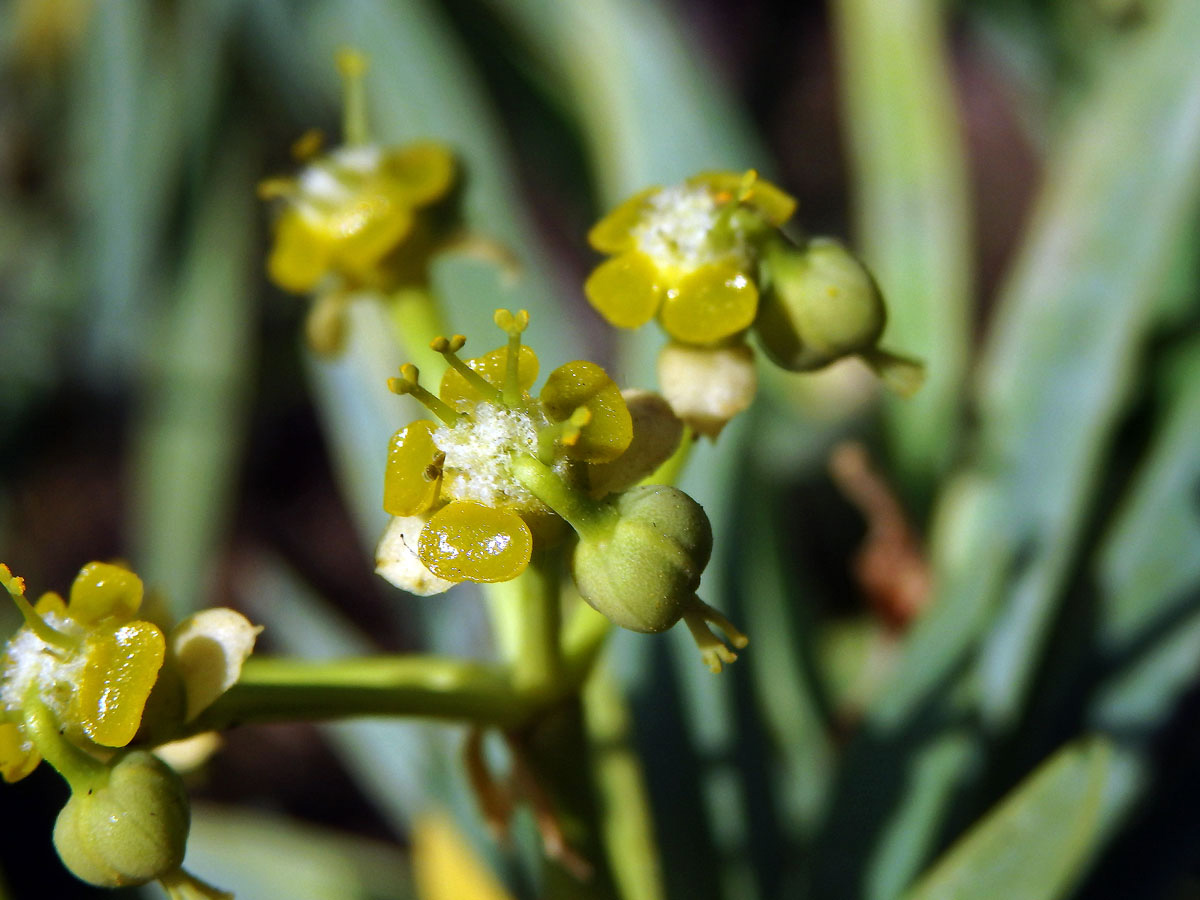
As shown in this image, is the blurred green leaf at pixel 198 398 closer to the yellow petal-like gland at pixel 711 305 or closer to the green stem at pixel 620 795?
the green stem at pixel 620 795

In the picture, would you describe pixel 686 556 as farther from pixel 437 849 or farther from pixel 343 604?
pixel 343 604

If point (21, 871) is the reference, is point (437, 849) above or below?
above

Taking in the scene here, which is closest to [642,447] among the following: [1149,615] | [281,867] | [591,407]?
[591,407]

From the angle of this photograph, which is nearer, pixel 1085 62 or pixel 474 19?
pixel 1085 62

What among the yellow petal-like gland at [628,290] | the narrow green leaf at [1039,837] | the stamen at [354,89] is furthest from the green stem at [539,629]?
the stamen at [354,89]

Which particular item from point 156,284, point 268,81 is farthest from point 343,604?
point 268,81

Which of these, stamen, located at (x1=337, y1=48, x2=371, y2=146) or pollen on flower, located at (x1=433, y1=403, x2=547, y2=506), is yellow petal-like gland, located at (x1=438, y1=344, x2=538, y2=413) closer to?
pollen on flower, located at (x1=433, y1=403, x2=547, y2=506)

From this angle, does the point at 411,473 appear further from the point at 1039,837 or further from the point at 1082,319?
the point at 1082,319
